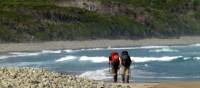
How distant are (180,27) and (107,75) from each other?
97.2 m

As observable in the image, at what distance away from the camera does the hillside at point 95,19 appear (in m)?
103

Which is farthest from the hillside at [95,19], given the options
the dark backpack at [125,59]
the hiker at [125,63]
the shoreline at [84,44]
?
the dark backpack at [125,59]

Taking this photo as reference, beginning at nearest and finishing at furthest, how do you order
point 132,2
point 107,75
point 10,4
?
point 107,75
point 10,4
point 132,2

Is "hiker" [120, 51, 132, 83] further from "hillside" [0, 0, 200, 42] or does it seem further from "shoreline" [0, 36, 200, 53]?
"hillside" [0, 0, 200, 42]

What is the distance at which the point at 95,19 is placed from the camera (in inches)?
4712

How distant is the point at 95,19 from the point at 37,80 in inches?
3780

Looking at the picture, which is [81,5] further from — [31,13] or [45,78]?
[45,78]

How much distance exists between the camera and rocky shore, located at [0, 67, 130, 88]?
2270 centimetres

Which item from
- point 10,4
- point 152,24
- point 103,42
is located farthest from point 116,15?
point 103,42

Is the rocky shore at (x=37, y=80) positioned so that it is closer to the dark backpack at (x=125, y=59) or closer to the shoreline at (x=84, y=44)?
the dark backpack at (x=125, y=59)

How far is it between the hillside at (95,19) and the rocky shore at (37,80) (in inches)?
2638

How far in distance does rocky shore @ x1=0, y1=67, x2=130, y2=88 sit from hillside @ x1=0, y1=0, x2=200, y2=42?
Answer: 220ft

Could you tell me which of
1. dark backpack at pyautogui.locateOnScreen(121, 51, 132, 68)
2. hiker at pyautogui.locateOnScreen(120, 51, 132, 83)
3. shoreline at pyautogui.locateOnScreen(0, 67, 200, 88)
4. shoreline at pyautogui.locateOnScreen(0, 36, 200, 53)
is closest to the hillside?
shoreline at pyautogui.locateOnScreen(0, 36, 200, 53)

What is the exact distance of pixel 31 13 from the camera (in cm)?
11444
